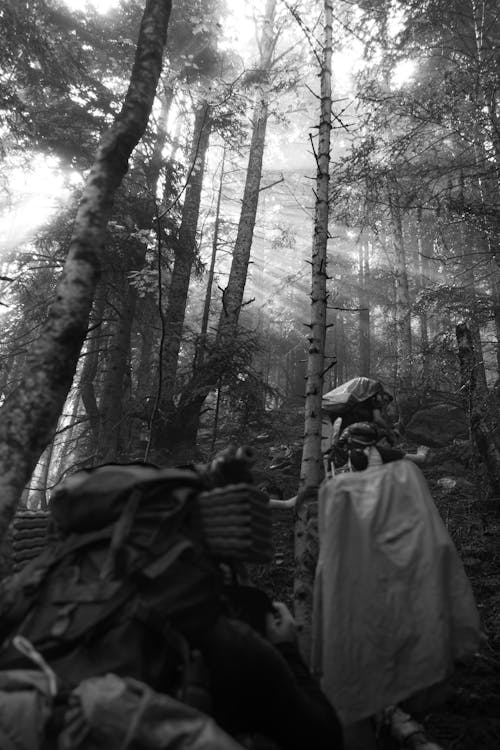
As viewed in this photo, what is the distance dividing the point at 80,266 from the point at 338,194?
6454mm

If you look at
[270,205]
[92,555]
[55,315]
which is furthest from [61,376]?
[270,205]

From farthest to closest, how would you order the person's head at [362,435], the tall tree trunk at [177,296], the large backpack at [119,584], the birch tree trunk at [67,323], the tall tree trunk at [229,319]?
1. the tall tree trunk at [177,296]
2. the tall tree trunk at [229,319]
3. the person's head at [362,435]
4. the birch tree trunk at [67,323]
5. the large backpack at [119,584]

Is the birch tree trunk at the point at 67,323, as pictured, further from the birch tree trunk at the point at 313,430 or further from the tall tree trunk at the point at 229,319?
the tall tree trunk at the point at 229,319

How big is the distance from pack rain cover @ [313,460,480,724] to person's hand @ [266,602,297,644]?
937 mm

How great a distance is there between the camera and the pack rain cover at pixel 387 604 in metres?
3.10

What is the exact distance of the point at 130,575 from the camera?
1963mm

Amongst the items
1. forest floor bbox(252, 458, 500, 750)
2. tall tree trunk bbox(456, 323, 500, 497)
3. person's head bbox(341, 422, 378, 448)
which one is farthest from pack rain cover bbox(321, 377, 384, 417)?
tall tree trunk bbox(456, 323, 500, 497)

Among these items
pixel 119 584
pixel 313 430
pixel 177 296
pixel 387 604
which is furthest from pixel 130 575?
pixel 177 296

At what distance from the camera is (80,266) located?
4.56m

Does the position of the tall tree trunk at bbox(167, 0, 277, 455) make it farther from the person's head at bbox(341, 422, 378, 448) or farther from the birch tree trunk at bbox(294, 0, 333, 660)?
the person's head at bbox(341, 422, 378, 448)

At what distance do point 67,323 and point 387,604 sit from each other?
138 inches

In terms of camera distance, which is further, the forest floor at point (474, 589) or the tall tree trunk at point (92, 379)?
the tall tree trunk at point (92, 379)

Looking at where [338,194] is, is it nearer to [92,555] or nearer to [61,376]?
[61,376]

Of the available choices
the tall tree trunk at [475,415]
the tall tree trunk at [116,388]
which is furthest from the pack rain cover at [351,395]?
the tall tree trunk at [116,388]
